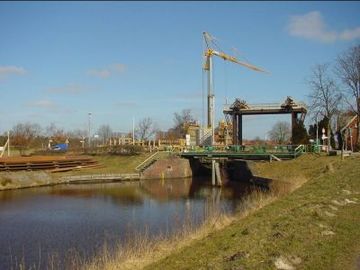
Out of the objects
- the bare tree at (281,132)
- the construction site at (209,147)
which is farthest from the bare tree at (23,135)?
the bare tree at (281,132)

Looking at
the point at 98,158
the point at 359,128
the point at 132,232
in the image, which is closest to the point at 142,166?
the point at 98,158

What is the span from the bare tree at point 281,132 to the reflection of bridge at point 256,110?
131ft

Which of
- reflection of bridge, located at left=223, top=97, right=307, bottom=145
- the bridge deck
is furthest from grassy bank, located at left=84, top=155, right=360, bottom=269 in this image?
reflection of bridge, located at left=223, top=97, right=307, bottom=145

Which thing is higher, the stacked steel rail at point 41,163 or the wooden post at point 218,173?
the stacked steel rail at point 41,163

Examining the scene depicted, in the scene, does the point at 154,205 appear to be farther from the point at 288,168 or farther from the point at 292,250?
the point at 292,250

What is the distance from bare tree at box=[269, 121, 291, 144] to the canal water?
65956mm

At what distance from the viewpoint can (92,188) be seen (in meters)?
50.1

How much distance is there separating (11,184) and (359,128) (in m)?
39.2

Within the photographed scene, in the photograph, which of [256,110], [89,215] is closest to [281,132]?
[256,110]

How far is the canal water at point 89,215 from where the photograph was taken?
2017 cm

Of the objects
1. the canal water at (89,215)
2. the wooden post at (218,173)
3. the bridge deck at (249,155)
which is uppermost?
the bridge deck at (249,155)

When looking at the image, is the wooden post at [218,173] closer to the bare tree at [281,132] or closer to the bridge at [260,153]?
the bridge at [260,153]

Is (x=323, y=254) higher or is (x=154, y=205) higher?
(x=323, y=254)

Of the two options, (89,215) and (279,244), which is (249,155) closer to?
(89,215)
